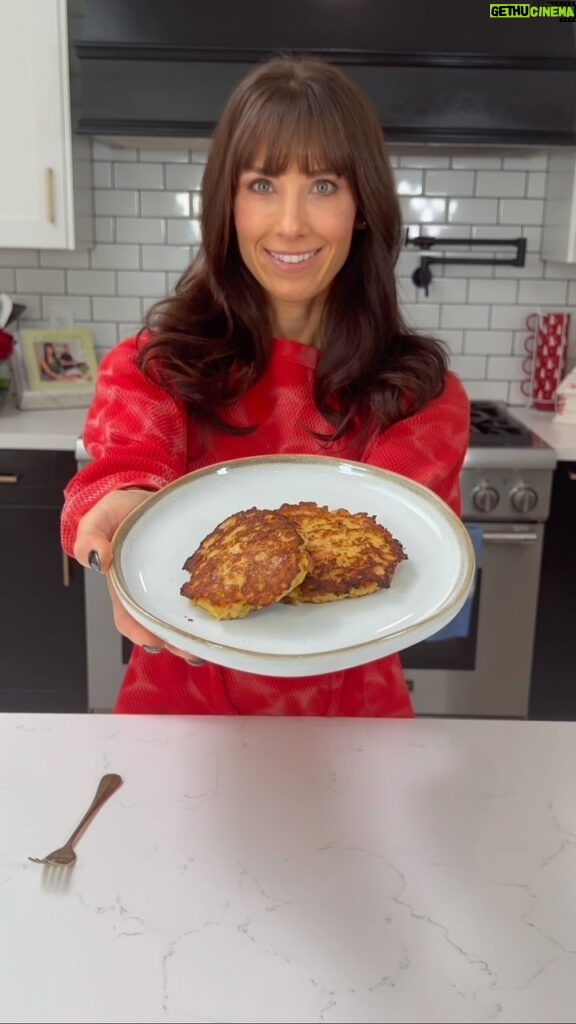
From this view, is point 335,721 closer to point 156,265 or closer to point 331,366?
point 331,366

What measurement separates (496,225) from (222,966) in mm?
2552

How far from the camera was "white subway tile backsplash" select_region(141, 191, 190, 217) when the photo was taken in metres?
2.81

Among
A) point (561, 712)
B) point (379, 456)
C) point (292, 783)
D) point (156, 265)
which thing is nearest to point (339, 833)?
point (292, 783)

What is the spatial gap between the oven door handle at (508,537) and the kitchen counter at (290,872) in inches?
53.3

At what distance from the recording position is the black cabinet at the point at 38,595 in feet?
7.97

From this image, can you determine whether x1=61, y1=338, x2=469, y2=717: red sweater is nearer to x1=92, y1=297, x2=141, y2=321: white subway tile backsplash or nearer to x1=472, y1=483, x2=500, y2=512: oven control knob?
x1=472, y1=483, x2=500, y2=512: oven control knob

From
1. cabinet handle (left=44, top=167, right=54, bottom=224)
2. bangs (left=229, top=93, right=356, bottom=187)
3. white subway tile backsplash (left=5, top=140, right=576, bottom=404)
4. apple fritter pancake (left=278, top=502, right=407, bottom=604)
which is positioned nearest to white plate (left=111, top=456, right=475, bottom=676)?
apple fritter pancake (left=278, top=502, right=407, bottom=604)

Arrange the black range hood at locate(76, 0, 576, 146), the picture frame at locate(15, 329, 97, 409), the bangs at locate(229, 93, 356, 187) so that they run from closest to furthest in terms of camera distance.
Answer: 1. the bangs at locate(229, 93, 356, 187)
2. the black range hood at locate(76, 0, 576, 146)
3. the picture frame at locate(15, 329, 97, 409)

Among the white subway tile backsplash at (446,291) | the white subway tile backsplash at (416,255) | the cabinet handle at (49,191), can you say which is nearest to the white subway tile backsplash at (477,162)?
the white subway tile backsplash at (416,255)

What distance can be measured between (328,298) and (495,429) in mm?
1210

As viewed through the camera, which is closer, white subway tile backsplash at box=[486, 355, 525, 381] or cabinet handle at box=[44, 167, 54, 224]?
cabinet handle at box=[44, 167, 54, 224]

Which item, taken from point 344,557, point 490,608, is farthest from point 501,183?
point 344,557

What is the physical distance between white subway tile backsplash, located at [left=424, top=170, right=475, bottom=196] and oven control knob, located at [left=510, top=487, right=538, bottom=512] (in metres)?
0.99

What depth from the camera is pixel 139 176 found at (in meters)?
2.80
